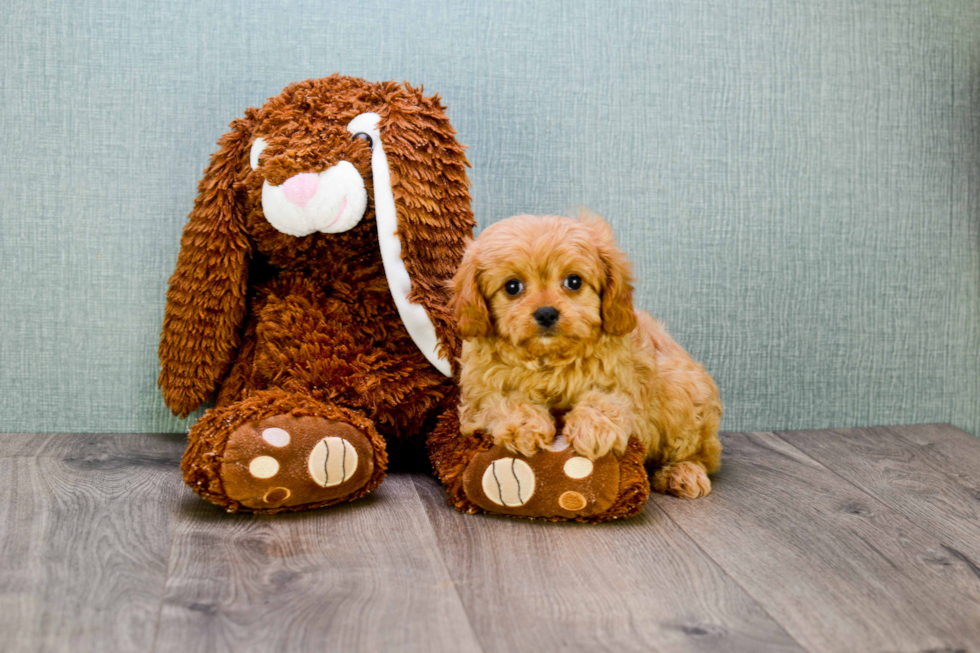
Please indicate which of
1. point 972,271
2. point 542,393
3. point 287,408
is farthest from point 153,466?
point 972,271

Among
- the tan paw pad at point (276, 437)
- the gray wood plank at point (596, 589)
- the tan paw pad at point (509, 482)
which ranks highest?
the tan paw pad at point (276, 437)

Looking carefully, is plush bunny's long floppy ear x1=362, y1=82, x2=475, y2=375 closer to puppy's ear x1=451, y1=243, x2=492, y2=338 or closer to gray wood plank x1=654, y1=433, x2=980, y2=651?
puppy's ear x1=451, y1=243, x2=492, y2=338

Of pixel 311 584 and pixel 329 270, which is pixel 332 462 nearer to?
pixel 311 584

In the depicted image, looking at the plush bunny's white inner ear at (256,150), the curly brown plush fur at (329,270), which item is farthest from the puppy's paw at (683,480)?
the plush bunny's white inner ear at (256,150)

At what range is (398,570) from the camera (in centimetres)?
108

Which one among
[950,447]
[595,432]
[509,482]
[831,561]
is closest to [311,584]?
[509,482]

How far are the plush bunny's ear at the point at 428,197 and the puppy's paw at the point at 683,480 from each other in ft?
1.25

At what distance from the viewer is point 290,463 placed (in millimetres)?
1214

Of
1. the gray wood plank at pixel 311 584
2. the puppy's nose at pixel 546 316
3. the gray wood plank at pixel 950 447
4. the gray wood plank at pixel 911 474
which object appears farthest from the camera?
the gray wood plank at pixel 950 447

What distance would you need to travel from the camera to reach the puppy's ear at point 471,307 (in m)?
1.21

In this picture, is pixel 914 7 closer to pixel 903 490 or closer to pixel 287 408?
pixel 903 490

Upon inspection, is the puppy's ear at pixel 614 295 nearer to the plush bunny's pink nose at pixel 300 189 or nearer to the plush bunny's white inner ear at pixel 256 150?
the plush bunny's pink nose at pixel 300 189

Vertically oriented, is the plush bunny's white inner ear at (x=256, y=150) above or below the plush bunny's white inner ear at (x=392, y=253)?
above

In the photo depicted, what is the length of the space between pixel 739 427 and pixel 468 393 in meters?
0.75
